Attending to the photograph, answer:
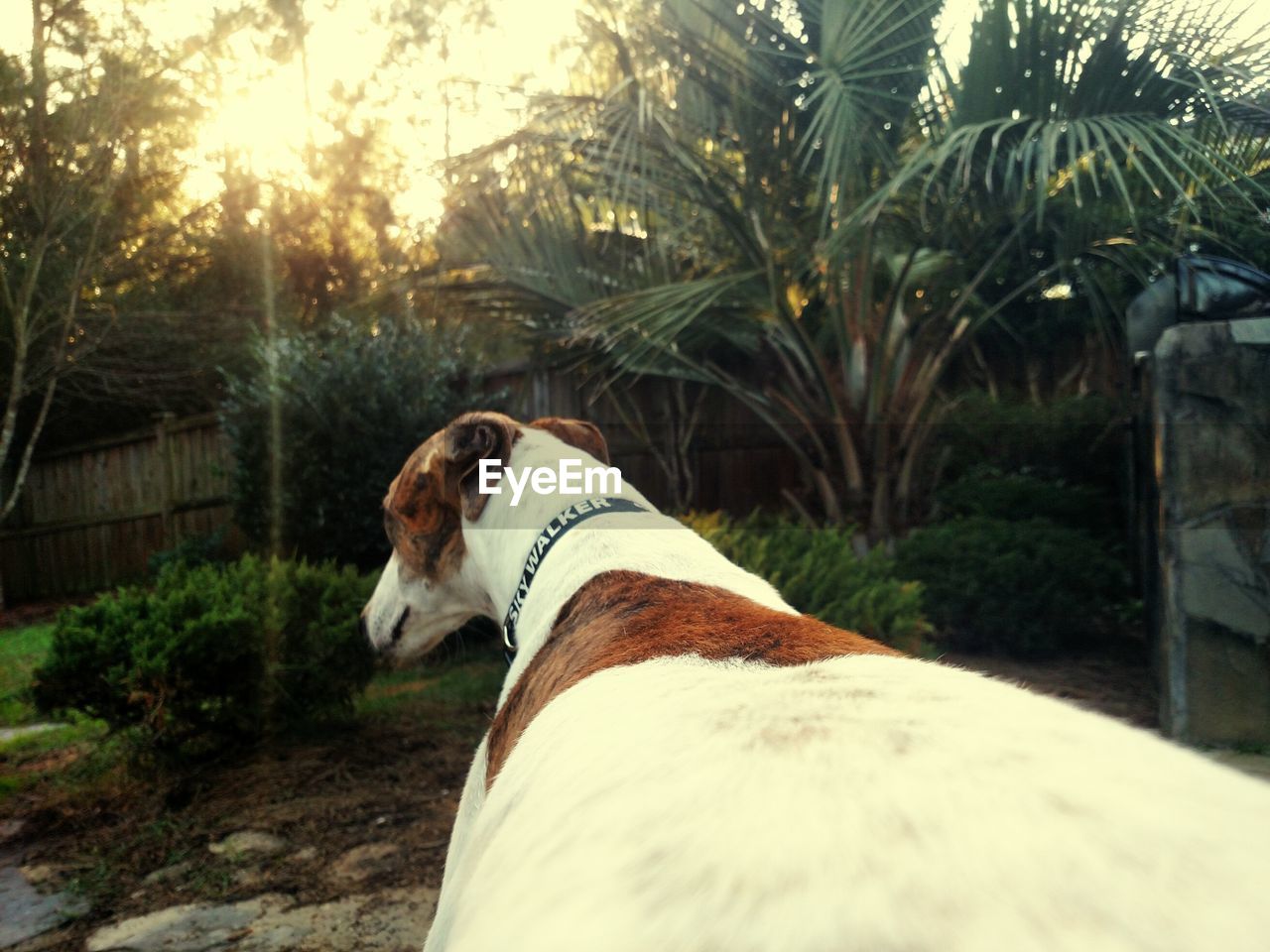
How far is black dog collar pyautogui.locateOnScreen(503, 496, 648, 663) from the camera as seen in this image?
2182 millimetres

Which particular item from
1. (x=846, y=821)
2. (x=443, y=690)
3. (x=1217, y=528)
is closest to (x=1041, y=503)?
(x=1217, y=528)

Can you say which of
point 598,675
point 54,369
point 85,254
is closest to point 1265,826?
point 598,675

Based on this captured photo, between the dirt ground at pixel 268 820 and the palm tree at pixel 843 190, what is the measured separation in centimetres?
295

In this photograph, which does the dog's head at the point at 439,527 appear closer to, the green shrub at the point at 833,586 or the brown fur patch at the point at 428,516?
the brown fur patch at the point at 428,516

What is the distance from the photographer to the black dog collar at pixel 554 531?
2182 mm

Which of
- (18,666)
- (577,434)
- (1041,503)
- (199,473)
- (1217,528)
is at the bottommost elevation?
(18,666)

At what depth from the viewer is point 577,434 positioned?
2.85 metres

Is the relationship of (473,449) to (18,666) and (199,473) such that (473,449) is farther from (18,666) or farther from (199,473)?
(199,473)

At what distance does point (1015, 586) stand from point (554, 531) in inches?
204

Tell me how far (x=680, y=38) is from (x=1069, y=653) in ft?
16.8

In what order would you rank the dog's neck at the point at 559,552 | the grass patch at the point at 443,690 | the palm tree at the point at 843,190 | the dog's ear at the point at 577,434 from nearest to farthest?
the dog's neck at the point at 559,552 → the dog's ear at the point at 577,434 → the grass patch at the point at 443,690 → the palm tree at the point at 843,190

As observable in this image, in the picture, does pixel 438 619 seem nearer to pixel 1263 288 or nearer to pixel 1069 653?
pixel 1263 288

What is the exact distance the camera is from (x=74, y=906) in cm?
326

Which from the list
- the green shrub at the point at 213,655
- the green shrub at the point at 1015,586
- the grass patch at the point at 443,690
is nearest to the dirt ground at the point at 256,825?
the green shrub at the point at 213,655
